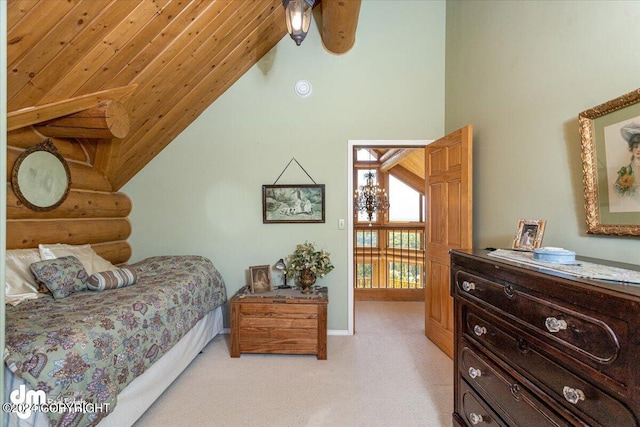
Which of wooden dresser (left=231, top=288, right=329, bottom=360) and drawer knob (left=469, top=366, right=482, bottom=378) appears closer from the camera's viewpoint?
drawer knob (left=469, top=366, right=482, bottom=378)

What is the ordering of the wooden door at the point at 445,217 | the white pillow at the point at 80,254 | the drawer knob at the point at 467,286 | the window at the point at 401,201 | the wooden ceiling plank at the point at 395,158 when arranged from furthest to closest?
the window at the point at 401,201 < the wooden ceiling plank at the point at 395,158 < the wooden door at the point at 445,217 < the white pillow at the point at 80,254 < the drawer knob at the point at 467,286

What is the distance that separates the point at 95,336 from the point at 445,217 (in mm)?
2781

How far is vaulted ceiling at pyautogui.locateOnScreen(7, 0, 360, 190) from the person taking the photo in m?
1.69

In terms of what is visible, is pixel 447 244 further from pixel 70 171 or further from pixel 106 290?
pixel 70 171

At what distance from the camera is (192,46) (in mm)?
2393

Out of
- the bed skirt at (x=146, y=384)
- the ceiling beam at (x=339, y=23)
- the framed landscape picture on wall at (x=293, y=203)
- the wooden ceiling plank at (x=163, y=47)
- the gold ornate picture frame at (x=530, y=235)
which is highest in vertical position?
the ceiling beam at (x=339, y=23)

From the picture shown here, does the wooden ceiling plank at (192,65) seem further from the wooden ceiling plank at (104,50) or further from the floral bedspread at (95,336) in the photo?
the floral bedspread at (95,336)

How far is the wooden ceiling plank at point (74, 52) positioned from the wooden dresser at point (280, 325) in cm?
207

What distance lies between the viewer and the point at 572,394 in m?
0.97

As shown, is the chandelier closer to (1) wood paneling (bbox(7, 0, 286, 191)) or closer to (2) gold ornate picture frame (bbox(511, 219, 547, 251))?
(1) wood paneling (bbox(7, 0, 286, 191))

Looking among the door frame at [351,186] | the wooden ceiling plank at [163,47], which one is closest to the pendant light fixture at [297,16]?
the wooden ceiling plank at [163,47]

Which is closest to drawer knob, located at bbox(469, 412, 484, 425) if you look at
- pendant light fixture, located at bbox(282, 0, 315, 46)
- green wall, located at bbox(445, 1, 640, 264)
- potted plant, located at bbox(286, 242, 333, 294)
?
green wall, located at bbox(445, 1, 640, 264)

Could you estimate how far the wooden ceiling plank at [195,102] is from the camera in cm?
293

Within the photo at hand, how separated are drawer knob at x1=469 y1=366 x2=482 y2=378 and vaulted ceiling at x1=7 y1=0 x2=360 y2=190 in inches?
105
